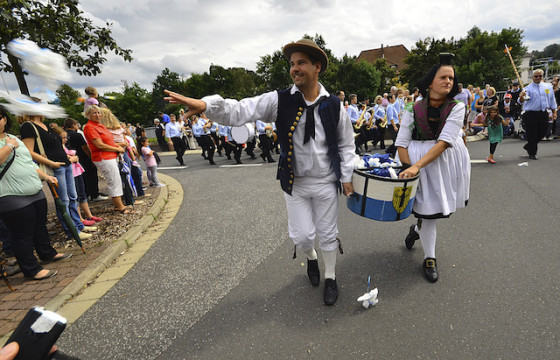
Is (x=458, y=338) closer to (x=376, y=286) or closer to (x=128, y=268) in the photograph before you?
(x=376, y=286)

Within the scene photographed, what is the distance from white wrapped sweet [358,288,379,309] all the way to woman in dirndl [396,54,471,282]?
→ 668mm

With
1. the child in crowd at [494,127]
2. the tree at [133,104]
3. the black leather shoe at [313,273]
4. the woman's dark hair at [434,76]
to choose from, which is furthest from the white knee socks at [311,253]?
the tree at [133,104]

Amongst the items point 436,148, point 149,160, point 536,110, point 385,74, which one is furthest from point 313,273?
point 385,74

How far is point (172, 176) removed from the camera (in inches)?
372

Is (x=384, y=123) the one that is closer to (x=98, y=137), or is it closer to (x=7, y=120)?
(x=98, y=137)

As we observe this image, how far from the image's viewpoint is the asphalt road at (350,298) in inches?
83.1

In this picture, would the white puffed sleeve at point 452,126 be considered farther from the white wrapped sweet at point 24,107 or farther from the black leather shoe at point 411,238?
the white wrapped sweet at point 24,107

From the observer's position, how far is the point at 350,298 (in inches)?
103

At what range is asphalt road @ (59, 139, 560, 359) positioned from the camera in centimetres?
211

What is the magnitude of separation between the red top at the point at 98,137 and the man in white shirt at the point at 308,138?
370 centimetres

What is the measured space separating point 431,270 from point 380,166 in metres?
1.16

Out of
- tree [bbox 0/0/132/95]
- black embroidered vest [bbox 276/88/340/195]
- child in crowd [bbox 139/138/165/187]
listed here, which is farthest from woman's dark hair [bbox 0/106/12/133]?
child in crowd [bbox 139/138/165/187]

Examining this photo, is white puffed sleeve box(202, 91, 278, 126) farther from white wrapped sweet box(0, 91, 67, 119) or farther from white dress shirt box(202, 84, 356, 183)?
white wrapped sweet box(0, 91, 67, 119)

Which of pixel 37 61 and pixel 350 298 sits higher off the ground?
pixel 37 61
